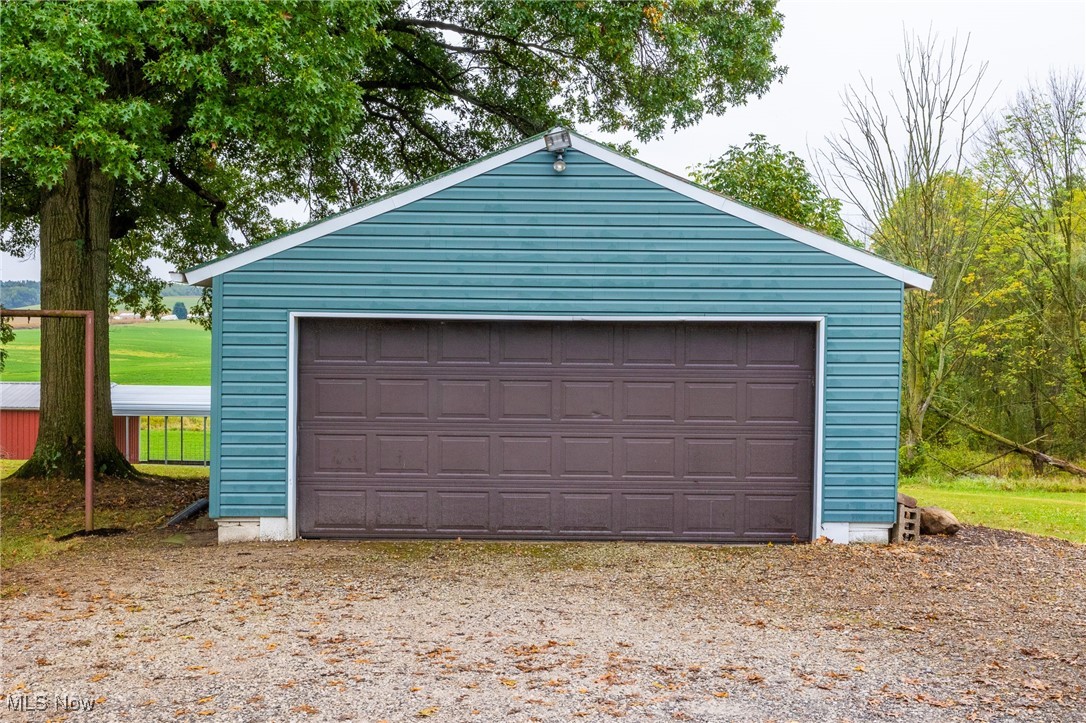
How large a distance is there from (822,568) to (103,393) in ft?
31.8

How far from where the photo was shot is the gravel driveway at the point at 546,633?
14.9ft

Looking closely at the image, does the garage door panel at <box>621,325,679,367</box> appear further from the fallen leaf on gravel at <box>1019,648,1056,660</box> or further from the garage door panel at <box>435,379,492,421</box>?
the fallen leaf on gravel at <box>1019,648,1056,660</box>

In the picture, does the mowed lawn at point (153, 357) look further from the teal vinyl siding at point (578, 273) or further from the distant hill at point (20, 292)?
the teal vinyl siding at point (578, 273)

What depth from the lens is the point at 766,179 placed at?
1449 cm

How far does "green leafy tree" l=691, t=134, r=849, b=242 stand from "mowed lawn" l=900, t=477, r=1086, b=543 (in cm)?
476

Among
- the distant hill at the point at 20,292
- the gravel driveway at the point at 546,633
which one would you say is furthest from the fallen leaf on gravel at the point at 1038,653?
the distant hill at the point at 20,292

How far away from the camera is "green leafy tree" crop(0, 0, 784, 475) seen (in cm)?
909

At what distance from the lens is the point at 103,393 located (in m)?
12.5

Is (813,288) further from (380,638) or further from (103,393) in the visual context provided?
(103,393)

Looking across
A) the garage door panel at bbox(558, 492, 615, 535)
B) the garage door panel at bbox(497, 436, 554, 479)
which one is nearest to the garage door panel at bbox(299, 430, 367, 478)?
the garage door panel at bbox(497, 436, 554, 479)

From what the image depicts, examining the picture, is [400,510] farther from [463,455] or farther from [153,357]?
[153,357]

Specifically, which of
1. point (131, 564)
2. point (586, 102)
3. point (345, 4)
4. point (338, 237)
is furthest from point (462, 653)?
point (586, 102)

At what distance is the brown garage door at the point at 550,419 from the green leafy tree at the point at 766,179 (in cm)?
637

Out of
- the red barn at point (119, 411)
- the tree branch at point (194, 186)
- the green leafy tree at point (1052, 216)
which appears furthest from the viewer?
the red barn at point (119, 411)
